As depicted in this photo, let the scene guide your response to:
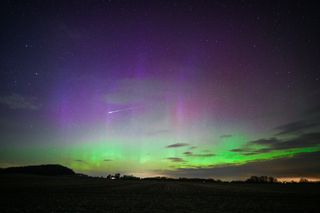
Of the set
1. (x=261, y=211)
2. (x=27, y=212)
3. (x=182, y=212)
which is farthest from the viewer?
(x=261, y=211)

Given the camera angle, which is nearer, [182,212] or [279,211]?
[182,212]

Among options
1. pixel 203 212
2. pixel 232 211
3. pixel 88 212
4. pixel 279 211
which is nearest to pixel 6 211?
pixel 88 212

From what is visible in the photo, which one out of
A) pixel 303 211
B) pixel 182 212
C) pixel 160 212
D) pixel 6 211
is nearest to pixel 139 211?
pixel 160 212

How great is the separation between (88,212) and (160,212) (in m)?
5.60

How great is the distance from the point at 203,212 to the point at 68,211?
10760mm

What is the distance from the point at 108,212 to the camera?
2112 cm

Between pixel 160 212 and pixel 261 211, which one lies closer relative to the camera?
pixel 160 212

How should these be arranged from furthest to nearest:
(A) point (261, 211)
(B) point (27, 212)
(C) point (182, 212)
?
(A) point (261, 211)
(C) point (182, 212)
(B) point (27, 212)

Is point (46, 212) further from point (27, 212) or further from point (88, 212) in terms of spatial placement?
point (88, 212)

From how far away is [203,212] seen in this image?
72.1 feet

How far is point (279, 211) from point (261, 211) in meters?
1.70

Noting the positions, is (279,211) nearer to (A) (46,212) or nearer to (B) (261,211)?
(B) (261,211)

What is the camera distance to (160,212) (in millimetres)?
21438

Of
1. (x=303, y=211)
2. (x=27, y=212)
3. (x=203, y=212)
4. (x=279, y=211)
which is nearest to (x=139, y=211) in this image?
(x=203, y=212)
